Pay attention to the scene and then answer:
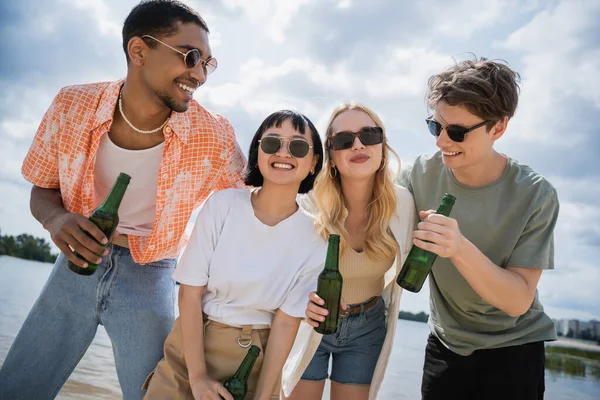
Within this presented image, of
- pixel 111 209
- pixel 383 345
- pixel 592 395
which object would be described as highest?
pixel 111 209

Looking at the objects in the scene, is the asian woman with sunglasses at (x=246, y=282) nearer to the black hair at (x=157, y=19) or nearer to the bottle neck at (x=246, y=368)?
the bottle neck at (x=246, y=368)

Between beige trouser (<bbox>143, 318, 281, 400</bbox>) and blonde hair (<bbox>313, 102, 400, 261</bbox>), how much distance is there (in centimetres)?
99

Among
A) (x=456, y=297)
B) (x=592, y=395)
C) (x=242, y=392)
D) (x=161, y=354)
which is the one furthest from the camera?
(x=592, y=395)

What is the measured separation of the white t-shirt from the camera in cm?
313

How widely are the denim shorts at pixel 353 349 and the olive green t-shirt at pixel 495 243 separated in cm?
52

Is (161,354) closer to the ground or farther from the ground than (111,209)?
closer to the ground

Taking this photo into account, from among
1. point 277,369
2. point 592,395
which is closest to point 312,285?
point 277,369

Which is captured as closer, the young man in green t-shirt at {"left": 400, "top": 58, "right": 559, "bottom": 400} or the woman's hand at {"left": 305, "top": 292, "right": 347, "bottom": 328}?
the woman's hand at {"left": 305, "top": 292, "right": 347, "bottom": 328}

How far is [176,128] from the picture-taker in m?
3.55

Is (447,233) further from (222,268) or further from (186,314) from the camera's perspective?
(186,314)

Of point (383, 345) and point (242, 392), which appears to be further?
point (383, 345)

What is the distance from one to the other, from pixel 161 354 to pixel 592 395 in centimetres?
1355

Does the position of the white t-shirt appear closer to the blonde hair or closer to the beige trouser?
the beige trouser

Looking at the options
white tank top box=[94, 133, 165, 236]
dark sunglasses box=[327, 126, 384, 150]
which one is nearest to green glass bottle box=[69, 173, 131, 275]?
white tank top box=[94, 133, 165, 236]
